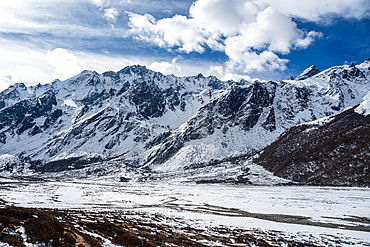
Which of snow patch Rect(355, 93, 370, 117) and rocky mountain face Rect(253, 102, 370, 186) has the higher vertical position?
snow patch Rect(355, 93, 370, 117)

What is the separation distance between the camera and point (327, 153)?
121 m

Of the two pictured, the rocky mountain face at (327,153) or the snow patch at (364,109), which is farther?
the snow patch at (364,109)

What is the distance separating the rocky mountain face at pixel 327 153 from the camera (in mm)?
101312

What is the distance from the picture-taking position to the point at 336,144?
12250 cm

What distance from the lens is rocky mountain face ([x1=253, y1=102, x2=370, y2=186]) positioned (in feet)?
332

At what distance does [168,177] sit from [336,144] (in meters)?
116

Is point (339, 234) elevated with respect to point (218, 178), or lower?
elevated

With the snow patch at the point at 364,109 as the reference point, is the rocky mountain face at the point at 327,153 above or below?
below

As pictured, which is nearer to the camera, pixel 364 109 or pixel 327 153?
pixel 327 153

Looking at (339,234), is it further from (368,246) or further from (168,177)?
(168,177)

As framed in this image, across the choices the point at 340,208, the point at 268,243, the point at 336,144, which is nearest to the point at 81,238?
the point at 268,243

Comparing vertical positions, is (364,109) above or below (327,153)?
above

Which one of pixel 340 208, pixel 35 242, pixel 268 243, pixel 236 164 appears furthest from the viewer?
pixel 236 164

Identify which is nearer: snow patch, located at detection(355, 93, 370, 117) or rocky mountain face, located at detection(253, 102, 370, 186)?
rocky mountain face, located at detection(253, 102, 370, 186)
